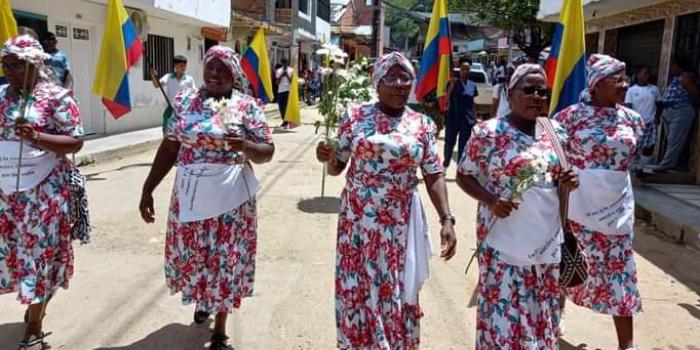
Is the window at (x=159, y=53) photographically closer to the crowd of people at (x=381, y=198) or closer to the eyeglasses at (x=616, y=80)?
the crowd of people at (x=381, y=198)

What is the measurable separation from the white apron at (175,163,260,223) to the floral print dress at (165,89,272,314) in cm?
4

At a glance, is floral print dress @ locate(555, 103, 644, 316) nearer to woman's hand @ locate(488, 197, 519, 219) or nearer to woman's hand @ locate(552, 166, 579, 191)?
woman's hand @ locate(552, 166, 579, 191)

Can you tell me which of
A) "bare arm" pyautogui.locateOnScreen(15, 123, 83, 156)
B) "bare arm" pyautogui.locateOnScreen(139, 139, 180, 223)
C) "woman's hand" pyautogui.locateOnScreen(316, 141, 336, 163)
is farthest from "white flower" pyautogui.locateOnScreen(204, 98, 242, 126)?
"bare arm" pyautogui.locateOnScreen(15, 123, 83, 156)

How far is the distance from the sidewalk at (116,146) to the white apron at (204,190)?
6.05 meters

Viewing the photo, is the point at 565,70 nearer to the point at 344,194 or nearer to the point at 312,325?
the point at 344,194

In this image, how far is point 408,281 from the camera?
2.96 metres

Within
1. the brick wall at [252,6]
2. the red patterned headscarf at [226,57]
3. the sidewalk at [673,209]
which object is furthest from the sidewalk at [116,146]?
the brick wall at [252,6]

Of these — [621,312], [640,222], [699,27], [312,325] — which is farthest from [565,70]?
[699,27]

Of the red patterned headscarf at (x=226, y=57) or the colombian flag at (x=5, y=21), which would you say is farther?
the colombian flag at (x=5, y=21)

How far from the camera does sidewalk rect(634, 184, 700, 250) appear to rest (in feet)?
21.0

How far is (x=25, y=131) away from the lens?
3.19m

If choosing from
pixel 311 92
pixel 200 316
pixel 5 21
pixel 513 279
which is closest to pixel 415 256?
pixel 513 279

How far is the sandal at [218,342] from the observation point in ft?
11.8

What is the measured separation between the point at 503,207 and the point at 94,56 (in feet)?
40.1
